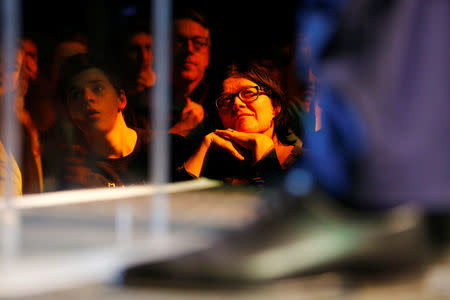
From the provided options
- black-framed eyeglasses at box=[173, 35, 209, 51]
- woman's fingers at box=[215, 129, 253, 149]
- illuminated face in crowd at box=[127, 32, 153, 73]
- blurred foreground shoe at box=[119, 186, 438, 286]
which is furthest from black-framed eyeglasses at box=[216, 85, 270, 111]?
blurred foreground shoe at box=[119, 186, 438, 286]

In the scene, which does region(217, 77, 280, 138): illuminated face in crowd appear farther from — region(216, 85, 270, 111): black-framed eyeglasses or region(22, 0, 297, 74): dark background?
region(22, 0, 297, 74): dark background

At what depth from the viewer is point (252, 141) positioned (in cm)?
199

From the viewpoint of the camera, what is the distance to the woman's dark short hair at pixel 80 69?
1530 mm

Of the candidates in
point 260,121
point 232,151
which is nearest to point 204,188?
point 232,151

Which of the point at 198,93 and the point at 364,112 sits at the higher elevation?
the point at 198,93

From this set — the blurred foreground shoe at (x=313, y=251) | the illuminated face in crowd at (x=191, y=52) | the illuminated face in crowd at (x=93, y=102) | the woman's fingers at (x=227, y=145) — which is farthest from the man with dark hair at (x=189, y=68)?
the blurred foreground shoe at (x=313, y=251)

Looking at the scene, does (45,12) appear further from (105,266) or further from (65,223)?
Result: (105,266)

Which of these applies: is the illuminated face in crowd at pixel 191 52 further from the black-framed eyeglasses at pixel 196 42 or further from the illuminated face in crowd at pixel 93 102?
the illuminated face in crowd at pixel 93 102

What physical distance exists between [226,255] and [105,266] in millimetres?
246

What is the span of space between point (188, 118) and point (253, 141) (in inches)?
13.1

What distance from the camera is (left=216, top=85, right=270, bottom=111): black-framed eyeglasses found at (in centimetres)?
194

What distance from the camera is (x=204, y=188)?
6.50ft

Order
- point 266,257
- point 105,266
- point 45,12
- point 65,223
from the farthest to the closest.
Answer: point 45,12 < point 65,223 < point 105,266 < point 266,257

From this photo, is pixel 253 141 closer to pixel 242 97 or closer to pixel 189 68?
pixel 242 97
